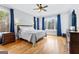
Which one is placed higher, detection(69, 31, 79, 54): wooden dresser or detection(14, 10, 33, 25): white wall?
detection(14, 10, 33, 25): white wall

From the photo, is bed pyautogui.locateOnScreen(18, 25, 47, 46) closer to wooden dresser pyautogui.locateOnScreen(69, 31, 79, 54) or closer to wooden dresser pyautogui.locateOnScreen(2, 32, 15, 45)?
wooden dresser pyautogui.locateOnScreen(2, 32, 15, 45)

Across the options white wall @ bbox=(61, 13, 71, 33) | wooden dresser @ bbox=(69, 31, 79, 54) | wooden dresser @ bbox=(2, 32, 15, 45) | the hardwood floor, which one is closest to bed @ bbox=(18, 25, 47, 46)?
the hardwood floor

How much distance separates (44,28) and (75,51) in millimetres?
2147

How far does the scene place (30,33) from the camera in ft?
13.1

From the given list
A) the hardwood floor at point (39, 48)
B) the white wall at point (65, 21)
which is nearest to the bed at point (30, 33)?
the hardwood floor at point (39, 48)

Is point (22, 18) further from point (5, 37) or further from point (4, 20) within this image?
point (5, 37)

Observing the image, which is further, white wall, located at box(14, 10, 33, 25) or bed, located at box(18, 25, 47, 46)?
white wall, located at box(14, 10, 33, 25)

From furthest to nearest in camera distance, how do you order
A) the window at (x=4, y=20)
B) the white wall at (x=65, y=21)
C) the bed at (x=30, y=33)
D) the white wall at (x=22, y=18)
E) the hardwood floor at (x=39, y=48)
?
the white wall at (x=22, y=18) < the window at (x=4, y=20) < the white wall at (x=65, y=21) < the bed at (x=30, y=33) < the hardwood floor at (x=39, y=48)

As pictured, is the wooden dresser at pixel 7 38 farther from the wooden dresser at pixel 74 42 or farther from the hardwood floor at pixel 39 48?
the wooden dresser at pixel 74 42

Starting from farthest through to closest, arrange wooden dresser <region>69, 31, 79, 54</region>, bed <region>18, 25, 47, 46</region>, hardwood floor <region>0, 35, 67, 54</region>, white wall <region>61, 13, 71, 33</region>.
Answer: white wall <region>61, 13, 71, 33</region>, bed <region>18, 25, 47, 46</region>, hardwood floor <region>0, 35, 67, 54</region>, wooden dresser <region>69, 31, 79, 54</region>

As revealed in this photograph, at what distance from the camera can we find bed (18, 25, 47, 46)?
3.90 meters

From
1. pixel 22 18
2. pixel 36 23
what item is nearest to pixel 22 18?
pixel 22 18

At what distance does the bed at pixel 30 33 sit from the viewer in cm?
390
